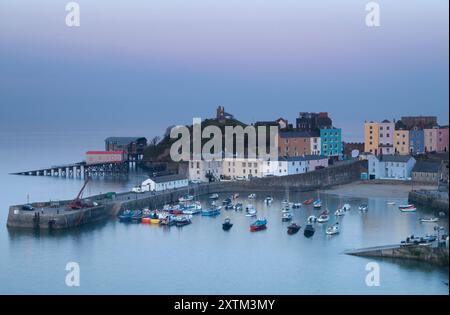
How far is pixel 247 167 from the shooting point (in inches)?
658

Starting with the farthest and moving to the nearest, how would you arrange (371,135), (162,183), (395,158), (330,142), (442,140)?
(330,142) → (442,140) → (371,135) → (395,158) → (162,183)

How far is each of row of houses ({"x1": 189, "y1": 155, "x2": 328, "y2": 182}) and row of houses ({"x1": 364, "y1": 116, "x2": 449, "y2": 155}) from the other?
7.27 ft

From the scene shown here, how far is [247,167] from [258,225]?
598 centimetres

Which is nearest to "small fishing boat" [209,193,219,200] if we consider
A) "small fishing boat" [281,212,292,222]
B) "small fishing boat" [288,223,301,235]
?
"small fishing boat" [281,212,292,222]

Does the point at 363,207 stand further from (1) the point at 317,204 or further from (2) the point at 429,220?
(2) the point at 429,220

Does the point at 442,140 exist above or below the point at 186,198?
above

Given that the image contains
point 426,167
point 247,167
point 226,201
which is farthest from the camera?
point 247,167

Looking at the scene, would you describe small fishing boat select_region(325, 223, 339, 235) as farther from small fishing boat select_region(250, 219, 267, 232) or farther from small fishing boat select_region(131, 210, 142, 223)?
small fishing boat select_region(131, 210, 142, 223)

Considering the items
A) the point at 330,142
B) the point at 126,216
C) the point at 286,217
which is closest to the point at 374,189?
the point at 286,217

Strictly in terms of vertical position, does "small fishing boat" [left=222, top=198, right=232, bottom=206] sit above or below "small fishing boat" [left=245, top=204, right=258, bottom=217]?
above

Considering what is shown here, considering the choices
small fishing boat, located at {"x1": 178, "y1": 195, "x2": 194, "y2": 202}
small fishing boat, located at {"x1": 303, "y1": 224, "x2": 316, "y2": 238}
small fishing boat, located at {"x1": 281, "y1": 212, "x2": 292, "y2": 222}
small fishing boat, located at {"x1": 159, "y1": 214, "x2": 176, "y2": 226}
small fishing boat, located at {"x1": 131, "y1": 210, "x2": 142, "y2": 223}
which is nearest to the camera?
small fishing boat, located at {"x1": 303, "y1": 224, "x2": 316, "y2": 238}

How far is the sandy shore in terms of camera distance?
14383 millimetres

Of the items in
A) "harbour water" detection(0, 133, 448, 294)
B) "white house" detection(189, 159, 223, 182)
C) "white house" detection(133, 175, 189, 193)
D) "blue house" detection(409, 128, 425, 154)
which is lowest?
"harbour water" detection(0, 133, 448, 294)
